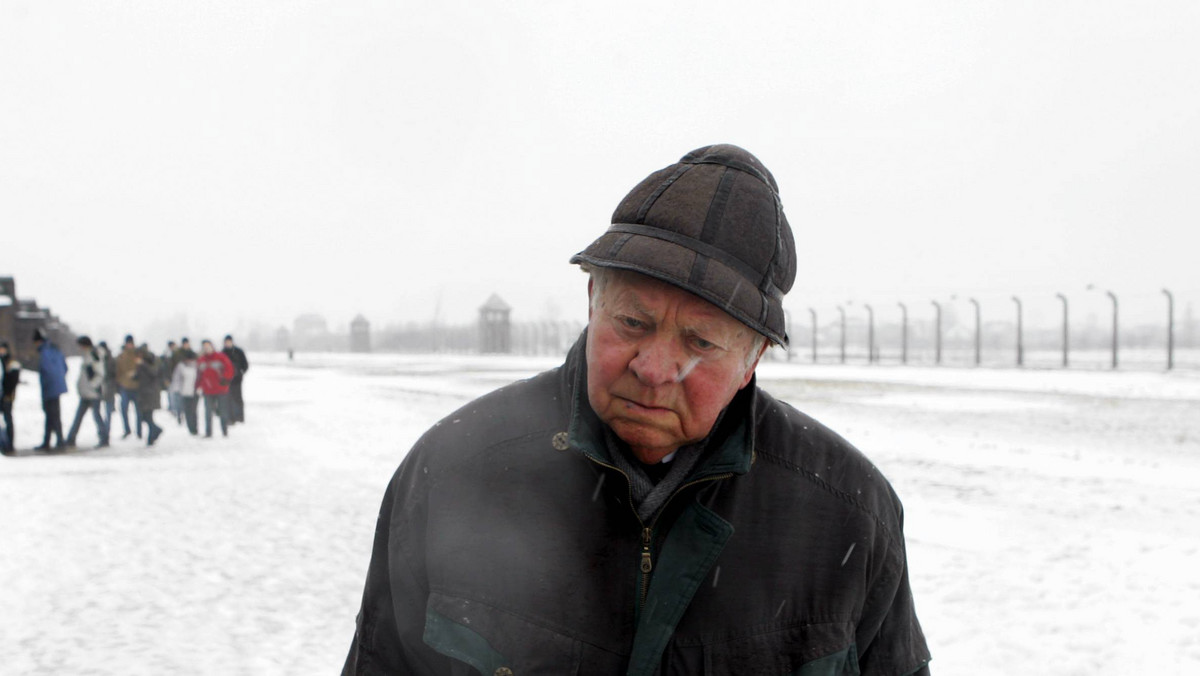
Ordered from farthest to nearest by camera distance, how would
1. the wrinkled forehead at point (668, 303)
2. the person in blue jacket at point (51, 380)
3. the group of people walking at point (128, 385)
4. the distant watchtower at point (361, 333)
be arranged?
the distant watchtower at point (361, 333) < the group of people walking at point (128, 385) < the person in blue jacket at point (51, 380) < the wrinkled forehead at point (668, 303)

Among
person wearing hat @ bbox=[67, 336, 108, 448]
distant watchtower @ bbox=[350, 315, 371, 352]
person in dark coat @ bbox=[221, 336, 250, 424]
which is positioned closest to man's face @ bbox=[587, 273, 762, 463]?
person wearing hat @ bbox=[67, 336, 108, 448]

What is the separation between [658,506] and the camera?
1.63 metres

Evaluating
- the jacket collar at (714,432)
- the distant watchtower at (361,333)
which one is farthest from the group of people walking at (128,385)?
the distant watchtower at (361,333)

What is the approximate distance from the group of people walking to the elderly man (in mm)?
12167

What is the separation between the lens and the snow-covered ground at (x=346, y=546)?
15.0 ft

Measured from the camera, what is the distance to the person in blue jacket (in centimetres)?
1213

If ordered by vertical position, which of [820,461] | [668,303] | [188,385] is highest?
[668,303]

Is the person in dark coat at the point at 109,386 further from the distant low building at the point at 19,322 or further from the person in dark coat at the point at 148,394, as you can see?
the distant low building at the point at 19,322

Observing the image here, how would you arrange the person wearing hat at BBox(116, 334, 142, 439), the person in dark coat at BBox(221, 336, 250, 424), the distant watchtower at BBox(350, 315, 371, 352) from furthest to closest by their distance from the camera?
1. the distant watchtower at BBox(350, 315, 371, 352)
2. the person in dark coat at BBox(221, 336, 250, 424)
3. the person wearing hat at BBox(116, 334, 142, 439)

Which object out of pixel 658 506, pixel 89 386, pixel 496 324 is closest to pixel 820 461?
pixel 658 506

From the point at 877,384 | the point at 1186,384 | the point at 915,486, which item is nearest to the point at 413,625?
the point at 915,486

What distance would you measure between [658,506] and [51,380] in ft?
42.2

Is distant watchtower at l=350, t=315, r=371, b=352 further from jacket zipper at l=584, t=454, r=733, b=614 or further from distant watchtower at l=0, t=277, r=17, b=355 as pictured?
jacket zipper at l=584, t=454, r=733, b=614

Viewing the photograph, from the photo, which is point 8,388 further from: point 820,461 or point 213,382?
point 820,461
